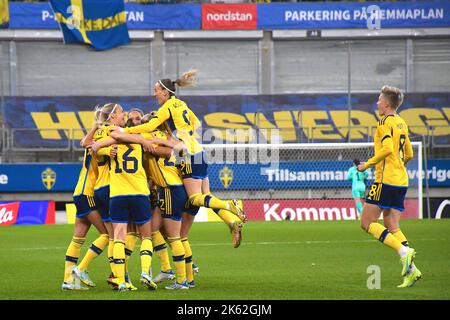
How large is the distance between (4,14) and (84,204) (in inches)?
1050

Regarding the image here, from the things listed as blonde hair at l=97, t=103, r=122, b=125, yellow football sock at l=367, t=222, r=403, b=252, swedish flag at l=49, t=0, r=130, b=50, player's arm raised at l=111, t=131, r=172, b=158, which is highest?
swedish flag at l=49, t=0, r=130, b=50

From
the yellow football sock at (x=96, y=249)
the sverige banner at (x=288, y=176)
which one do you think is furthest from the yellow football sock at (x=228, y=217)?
the sverige banner at (x=288, y=176)

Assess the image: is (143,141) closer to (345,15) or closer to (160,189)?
(160,189)

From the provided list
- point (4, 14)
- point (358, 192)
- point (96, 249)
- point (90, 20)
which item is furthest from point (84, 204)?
point (4, 14)

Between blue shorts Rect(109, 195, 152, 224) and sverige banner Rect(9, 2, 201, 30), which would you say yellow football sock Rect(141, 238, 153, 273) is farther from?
sverige banner Rect(9, 2, 201, 30)

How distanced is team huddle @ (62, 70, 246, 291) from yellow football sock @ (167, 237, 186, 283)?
0.01 metres

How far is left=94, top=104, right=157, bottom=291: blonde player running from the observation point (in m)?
10.2

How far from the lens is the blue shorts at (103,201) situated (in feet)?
35.3

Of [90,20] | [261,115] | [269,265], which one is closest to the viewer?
[269,265]

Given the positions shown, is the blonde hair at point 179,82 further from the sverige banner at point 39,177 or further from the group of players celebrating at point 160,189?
the sverige banner at point 39,177

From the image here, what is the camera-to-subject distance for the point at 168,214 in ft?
35.3

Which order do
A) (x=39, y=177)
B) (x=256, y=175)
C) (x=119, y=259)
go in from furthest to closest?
1. (x=39, y=177)
2. (x=256, y=175)
3. (x=119, y=259)

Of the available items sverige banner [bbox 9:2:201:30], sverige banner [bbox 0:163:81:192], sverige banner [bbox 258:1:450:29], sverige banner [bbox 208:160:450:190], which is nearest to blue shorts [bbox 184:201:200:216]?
sverige banner [bbox 208:160:450:190]

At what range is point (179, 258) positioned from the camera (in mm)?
10602
